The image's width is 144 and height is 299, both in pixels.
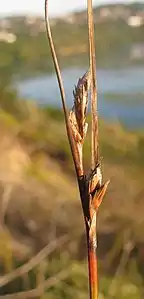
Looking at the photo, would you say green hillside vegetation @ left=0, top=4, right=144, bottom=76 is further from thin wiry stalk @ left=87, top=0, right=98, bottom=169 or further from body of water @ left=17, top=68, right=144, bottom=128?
thin wiry stalk @ left=87, top=0, right=98, bottom=169

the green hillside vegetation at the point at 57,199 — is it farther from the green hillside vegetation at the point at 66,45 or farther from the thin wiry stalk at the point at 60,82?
the thin wiry stalk at the point at 60,82

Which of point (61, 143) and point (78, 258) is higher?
point (61, 143)

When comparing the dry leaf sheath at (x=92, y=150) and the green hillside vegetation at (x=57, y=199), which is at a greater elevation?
the dry leaf sheath at (x=92, y=150)

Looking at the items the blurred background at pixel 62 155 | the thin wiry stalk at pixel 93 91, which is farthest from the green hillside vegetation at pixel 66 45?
the thin wiry stalk at pixel 93 91

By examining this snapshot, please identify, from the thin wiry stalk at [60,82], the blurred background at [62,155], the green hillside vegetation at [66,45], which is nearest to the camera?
the thin wiry stalk at [60,82]

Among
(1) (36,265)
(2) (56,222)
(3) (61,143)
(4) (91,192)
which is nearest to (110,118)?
(3) (61,143)

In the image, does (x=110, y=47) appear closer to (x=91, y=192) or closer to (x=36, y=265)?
(x=36, y=265)

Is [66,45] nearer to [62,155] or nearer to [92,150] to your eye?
[62,155]
